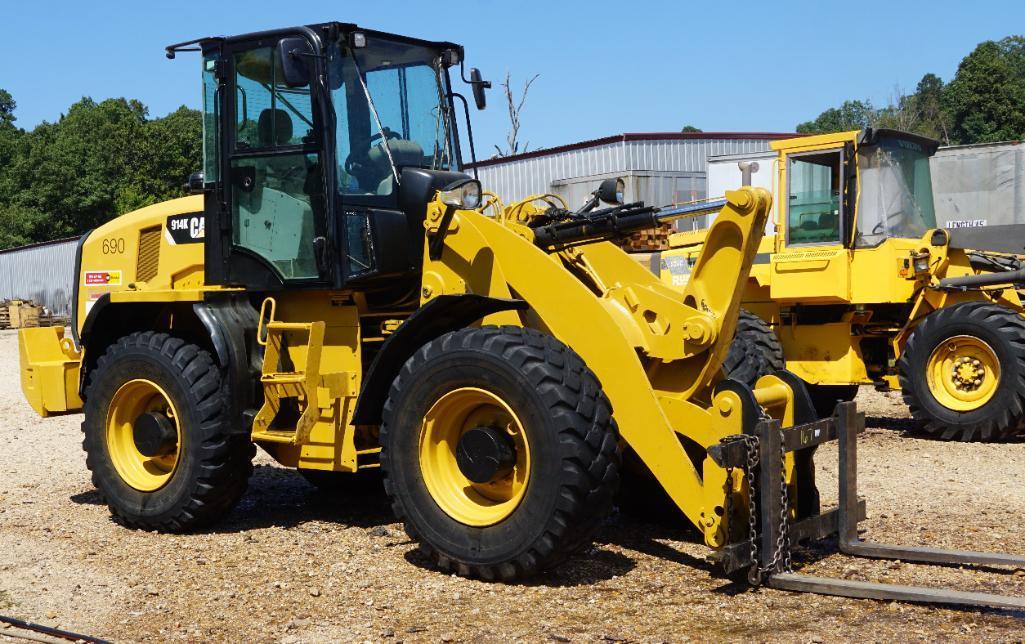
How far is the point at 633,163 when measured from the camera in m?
28.6

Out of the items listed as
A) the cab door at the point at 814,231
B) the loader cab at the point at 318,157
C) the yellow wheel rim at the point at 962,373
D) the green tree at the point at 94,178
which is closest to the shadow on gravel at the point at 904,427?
the yellow wheel rim at the point at 962,373

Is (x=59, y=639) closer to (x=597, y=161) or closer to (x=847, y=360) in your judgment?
(x=847, y=360)

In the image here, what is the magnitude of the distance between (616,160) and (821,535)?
23095mm

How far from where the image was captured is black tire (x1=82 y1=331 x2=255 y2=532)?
23.4ft

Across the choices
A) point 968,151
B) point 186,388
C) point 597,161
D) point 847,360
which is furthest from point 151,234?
point 597,161

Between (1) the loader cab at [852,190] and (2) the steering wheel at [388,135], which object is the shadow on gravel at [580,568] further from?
(1) the loader cab at [852,190]

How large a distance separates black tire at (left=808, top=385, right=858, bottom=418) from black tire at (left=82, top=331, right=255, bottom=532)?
7614 millimetres

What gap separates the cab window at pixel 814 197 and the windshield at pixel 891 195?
0.78ft

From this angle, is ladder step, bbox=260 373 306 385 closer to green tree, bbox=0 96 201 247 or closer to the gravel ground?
the gravel ground

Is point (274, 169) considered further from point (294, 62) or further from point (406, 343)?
point (406, 343)

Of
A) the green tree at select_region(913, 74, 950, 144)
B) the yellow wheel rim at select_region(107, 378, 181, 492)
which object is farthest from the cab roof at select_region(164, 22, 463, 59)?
the green tree at select_region(913, 74, 950, 144)

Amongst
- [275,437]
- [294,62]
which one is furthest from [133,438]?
[294,62]

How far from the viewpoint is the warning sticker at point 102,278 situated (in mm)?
8242

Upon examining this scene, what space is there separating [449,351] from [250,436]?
1.88 metres
